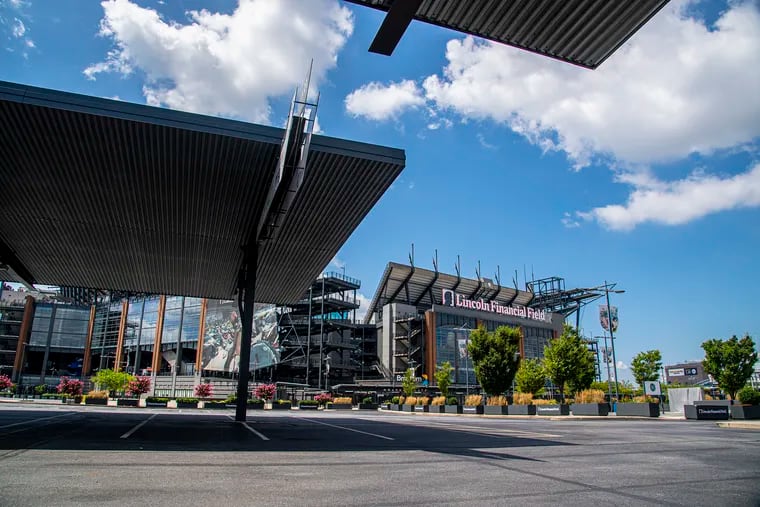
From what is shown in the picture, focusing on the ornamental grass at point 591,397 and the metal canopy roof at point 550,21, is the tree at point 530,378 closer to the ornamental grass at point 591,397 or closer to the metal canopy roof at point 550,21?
the ornamental grass at point 591,397

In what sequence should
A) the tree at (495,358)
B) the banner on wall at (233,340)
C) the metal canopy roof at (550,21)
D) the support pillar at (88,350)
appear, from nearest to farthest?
the metal canopy roof at (550,21) → the tree at (495,358) → the banner on wall at (233,340) → the support pillar at (88,350)

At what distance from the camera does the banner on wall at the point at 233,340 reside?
86.2m

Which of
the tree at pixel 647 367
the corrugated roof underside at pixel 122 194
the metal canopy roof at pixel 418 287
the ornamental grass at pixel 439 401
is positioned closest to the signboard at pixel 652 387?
the tree at pixel 647 367

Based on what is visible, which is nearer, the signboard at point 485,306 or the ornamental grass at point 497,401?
the ornamental grass at point 497,401

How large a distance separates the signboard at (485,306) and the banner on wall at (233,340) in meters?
33.6

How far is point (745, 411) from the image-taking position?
3325 centimetres

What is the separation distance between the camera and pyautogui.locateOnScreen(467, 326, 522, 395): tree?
4291 centimetres

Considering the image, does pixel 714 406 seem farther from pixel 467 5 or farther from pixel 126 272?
pixel 126 272

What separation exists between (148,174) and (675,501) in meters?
19.0

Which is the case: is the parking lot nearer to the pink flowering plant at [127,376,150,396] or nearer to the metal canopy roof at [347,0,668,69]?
the metal canopy roof at [347,0,668,69]

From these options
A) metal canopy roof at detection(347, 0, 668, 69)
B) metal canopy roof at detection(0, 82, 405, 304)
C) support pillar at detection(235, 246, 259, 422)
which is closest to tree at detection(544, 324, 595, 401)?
metal canopy roof at detection(0, 82, 405, 304)

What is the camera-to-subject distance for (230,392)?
85.8 meters

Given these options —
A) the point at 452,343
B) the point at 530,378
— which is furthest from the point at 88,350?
the point at 530,378

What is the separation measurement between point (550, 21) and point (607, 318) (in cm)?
3982
